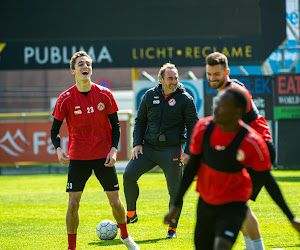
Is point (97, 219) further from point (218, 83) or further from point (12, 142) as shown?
point (12, 142)

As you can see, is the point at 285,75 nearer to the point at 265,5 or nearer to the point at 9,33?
the point at 265,5

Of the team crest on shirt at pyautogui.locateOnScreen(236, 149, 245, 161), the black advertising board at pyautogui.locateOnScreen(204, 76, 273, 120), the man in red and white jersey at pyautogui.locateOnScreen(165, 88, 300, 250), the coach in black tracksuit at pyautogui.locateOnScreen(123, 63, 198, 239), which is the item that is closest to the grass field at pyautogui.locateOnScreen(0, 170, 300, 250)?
the coach in black tracksuit at pyautogui.locateOnScreen(123, 63, 198, 239)

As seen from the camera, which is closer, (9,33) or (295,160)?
(9,33)

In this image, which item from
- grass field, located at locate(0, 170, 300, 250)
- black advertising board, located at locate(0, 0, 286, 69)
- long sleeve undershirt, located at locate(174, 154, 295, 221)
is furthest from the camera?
Result: black advertising board, located at locate(0, 0, 286, 69)

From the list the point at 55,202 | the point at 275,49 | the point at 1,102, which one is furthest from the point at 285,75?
the point at 1,102

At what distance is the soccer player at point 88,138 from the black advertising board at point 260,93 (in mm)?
14663

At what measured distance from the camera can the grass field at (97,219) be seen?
308 inches

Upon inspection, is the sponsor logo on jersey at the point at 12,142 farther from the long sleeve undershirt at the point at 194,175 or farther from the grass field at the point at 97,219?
the long sleeve undershirt at the point at 194,175

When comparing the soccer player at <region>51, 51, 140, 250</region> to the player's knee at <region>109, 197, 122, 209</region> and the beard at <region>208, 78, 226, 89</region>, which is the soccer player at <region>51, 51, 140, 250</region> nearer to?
the player's knee at <region>109, 197, 122, 209</region>

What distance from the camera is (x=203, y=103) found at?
21625 mm

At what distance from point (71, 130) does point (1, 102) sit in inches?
1275

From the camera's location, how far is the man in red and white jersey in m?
4.51

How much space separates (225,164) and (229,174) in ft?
0.29

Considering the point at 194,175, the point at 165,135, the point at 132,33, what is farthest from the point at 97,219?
the point at 132,33
